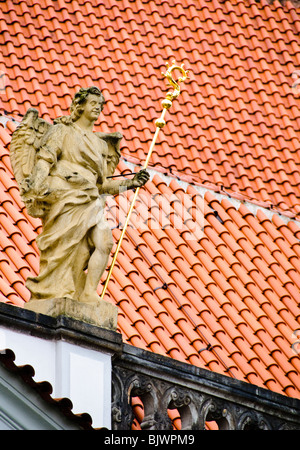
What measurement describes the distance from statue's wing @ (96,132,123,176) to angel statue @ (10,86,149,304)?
0.34 m

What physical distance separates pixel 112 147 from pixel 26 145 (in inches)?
40.9

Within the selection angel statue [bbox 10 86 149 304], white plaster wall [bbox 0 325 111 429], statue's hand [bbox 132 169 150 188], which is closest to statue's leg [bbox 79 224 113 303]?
angel statue [bbox 10 86 149 304]

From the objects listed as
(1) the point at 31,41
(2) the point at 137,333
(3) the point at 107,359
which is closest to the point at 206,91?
(1) the point at 31,41

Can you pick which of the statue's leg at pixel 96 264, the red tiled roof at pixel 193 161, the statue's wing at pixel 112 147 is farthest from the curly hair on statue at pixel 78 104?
the red tiled roof at pixel 193 161

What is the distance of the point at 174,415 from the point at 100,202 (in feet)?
7.35

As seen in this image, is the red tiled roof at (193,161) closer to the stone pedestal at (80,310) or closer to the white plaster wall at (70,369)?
the stone pedestal at (80,310)

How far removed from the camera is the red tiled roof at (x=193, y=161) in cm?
1983

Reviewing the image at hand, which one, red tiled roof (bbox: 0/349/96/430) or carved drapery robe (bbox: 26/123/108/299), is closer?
red tiled roof (bbox: 0/349/96/430)

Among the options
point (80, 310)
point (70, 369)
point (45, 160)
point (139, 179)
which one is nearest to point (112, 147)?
point (139, 179)

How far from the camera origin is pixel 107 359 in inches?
676

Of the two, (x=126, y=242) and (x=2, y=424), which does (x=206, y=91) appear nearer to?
(x=126, y=242)

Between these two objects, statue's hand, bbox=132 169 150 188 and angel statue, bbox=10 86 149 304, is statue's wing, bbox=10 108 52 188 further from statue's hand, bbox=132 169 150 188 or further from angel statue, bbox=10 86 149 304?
statue's hand, bbox=132 169 150 188

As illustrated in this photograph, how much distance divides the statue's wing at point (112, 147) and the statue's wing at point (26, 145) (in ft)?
2.43

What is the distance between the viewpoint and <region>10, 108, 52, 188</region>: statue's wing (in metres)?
17.2
